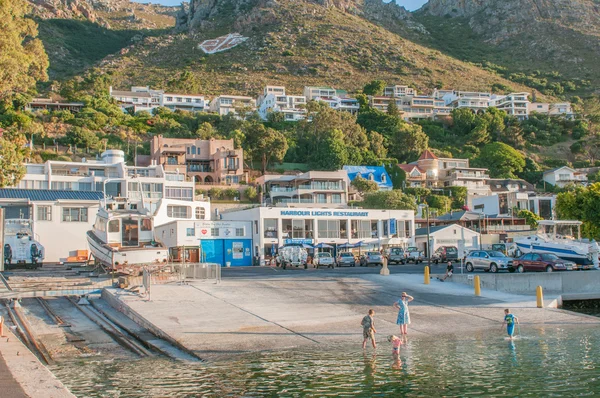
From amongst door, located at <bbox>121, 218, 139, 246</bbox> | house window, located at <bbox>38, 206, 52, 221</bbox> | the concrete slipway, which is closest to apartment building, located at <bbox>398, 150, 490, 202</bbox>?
house window, located at <bbox>38, 206, 52, 221</bbox>

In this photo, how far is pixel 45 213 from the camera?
5372 cm

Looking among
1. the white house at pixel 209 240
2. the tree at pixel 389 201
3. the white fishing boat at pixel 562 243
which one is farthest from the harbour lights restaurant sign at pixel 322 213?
the tree at pixel 389 201

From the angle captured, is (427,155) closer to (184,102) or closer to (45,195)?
(184,102)

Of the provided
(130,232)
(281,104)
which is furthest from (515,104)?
(130,232)

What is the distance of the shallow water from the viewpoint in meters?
13.7

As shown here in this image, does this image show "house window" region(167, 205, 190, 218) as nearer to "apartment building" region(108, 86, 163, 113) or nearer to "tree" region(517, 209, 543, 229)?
"tree" region(517, 209, 543, 229)

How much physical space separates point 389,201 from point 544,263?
46.6 m

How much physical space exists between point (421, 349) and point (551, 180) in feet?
342

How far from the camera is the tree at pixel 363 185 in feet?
316

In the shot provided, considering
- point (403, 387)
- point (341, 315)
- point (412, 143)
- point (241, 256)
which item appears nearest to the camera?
point (403, 387)

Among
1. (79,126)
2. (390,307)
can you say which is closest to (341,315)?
→ (390,307)

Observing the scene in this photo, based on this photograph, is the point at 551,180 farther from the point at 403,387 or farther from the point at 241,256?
the point at 403,387

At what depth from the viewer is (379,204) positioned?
83188 millimetres

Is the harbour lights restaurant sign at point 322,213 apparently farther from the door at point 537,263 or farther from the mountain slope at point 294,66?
the mountain slope at point 294,66
